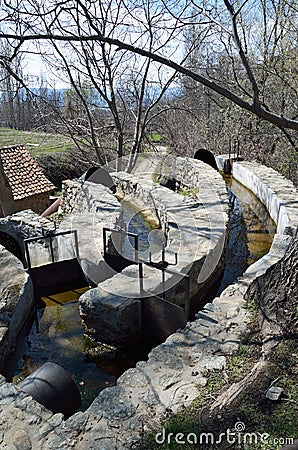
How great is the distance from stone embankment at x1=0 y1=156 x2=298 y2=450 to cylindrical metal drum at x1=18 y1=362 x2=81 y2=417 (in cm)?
22

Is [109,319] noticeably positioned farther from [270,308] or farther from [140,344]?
[270,308]

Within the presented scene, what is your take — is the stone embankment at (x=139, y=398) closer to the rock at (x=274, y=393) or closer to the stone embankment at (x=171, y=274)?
the rock at (x=274, y=393)

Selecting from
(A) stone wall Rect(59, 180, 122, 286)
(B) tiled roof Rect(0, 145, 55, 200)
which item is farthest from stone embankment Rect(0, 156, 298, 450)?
(B) tiled roof Rect(0, 145, 55, 200)

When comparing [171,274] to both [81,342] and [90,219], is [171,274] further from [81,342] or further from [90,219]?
[90,219]

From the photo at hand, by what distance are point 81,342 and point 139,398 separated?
233cm

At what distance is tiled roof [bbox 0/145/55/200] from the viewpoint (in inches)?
452

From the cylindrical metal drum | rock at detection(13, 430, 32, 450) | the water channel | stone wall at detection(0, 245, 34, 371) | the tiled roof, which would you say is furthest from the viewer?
the tiled roof

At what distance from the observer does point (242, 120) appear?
1130 cm

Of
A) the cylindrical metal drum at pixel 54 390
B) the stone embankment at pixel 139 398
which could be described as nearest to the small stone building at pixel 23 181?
the cylindrical metal drum at pixel 54 390

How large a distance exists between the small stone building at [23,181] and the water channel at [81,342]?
553 centimetres

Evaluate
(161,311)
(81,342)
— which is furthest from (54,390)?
(81,342)

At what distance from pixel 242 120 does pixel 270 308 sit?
9.33 meters

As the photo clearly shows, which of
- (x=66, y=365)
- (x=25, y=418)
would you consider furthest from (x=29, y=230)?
(x=25, y=418)

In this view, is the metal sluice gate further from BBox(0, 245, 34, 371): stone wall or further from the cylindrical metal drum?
BBox(0, 245, 34, 371): stone wall
